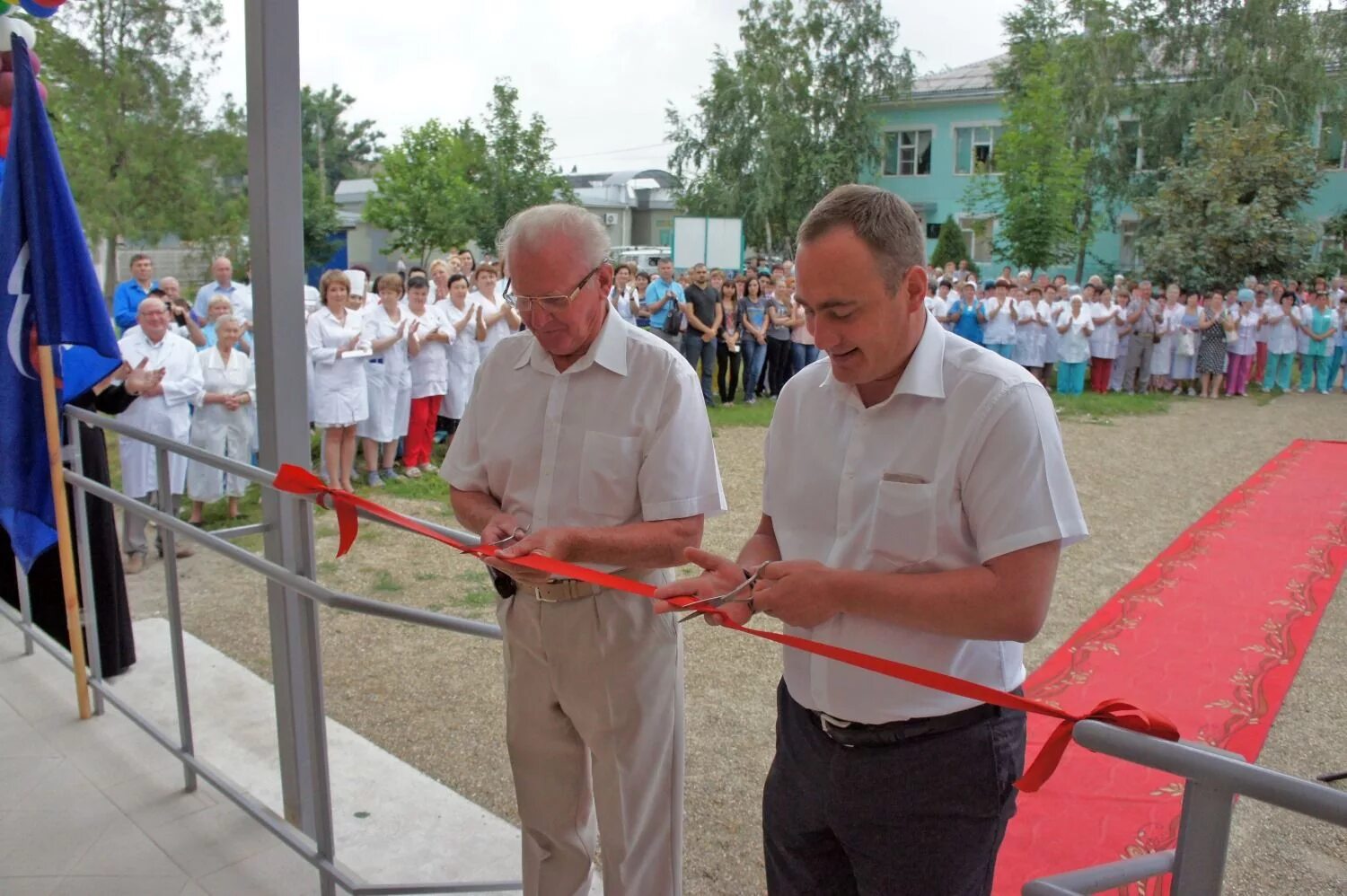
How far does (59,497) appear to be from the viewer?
4.02 meters

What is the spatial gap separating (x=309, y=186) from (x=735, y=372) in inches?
1213

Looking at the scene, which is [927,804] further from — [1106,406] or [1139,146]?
[1139,146]

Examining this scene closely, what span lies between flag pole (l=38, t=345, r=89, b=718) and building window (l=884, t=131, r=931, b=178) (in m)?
38.4

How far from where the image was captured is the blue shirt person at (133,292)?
368 inches

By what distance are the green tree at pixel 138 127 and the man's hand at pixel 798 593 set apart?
17.8 meters

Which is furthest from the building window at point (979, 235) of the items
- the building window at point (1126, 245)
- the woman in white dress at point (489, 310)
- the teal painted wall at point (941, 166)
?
the woman in white dress at point (489, 310)

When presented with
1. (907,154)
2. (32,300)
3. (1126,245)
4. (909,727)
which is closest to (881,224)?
(909,727)

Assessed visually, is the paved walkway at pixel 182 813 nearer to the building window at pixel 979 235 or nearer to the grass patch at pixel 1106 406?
the grass patch at pixel 1106 406

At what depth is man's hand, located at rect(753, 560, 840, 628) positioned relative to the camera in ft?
5.74

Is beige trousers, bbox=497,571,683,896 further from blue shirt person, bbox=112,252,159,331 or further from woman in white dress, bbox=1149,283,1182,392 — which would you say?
woman in white dress, bbox=1149,283,1182,392

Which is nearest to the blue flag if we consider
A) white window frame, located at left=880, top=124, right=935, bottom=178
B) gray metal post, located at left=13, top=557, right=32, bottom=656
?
gray metal post, located at left=13, top=557, right=32, bottom=656

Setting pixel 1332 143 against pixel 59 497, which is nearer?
pixel 59 497

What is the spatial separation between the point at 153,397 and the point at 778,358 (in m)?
9.55

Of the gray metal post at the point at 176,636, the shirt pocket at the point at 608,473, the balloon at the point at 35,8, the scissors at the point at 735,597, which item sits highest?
the balloon at the point at 35,8
